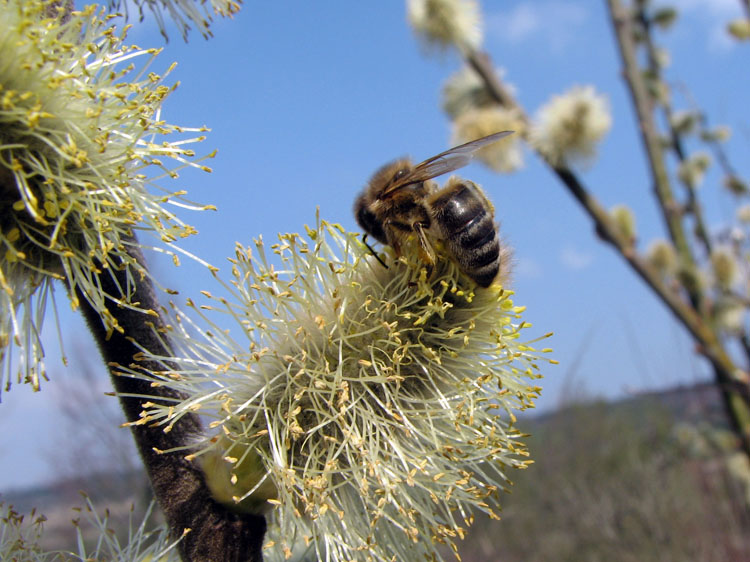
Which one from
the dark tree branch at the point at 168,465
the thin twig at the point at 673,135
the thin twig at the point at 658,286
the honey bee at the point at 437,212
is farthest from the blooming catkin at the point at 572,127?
the dark tree branch at the point at 168,465

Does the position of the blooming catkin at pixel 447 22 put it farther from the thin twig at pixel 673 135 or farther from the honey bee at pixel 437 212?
the honey bee at pixel 437 212

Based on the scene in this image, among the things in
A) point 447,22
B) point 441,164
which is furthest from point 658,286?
point 441,164

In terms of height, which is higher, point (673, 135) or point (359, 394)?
point (673, 135)

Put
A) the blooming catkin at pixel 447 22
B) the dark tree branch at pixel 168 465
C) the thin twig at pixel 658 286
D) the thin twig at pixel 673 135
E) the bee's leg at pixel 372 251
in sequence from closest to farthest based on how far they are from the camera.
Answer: the dark tree branch at pixel 168 465, the bee's leg at pixel 372 251, the thin twig at pixel 658 286, the blooming catkin at pixel 447 22, the thin twig at pixel 673 135

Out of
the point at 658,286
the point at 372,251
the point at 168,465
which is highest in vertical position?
the point at 372,251

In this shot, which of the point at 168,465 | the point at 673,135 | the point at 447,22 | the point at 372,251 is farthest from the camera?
the point at 673,135

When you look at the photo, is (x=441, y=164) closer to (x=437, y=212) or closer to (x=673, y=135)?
(x=437, y=212)

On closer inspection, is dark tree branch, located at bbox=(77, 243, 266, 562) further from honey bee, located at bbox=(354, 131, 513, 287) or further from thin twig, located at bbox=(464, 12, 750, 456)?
thin twig, located at bbox=(464, 12, 750, 456)
